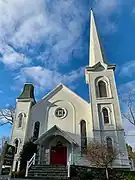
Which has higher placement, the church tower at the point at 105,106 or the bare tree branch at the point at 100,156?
the church tower at the point at 105,106

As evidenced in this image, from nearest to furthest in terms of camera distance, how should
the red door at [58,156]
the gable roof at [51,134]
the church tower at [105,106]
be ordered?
the gable roof at [51,134] < the church tower at [105,106] < the red door at [58,156]

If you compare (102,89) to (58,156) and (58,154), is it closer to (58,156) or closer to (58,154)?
(58,154)

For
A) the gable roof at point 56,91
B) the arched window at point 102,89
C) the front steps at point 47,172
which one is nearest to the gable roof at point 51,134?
the front steps at point 47,172

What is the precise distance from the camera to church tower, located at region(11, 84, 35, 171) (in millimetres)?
17922

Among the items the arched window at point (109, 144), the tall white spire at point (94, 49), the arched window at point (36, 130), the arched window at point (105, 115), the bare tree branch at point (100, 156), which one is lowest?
the bare tree branch at point (100, 156)

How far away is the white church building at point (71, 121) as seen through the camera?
1697 centimetres

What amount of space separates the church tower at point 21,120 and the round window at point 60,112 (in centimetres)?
335

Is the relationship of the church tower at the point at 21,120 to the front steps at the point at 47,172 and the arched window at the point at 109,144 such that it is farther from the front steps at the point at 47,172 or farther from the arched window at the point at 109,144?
the arched window at the point at 109,144

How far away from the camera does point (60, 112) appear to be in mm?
19750

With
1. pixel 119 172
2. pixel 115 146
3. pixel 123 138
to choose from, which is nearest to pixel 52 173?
pixel 119 172

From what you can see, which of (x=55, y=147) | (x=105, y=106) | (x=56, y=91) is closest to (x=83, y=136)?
(x=55, y=147)

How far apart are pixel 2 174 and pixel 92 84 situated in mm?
14970

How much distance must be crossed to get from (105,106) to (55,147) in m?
7.14

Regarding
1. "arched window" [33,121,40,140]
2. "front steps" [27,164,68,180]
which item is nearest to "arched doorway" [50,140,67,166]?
"arched window" [33,121,40,140]
